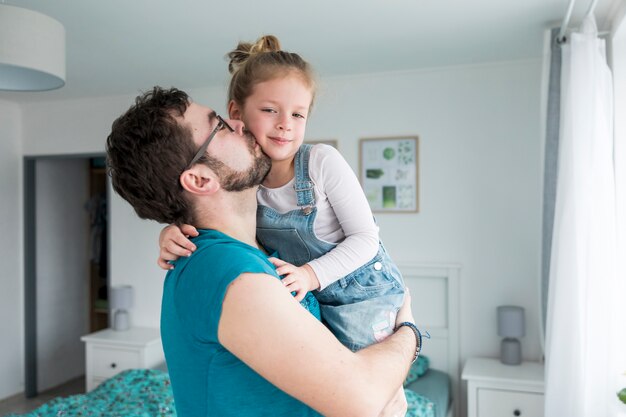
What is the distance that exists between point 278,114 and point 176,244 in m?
0.44

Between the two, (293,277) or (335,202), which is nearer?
(293,277)

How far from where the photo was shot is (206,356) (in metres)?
0.89

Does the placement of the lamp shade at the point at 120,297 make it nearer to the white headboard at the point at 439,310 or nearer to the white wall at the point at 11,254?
the white wall at the point at 11,254

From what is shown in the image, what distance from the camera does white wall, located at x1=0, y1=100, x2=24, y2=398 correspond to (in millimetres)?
4738

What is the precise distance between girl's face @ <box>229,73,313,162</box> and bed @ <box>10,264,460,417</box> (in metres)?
2.01

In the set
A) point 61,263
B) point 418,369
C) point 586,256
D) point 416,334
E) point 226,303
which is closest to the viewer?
point 226,303

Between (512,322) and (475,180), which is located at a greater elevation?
(475,180)

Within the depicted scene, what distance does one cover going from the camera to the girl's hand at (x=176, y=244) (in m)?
0.97

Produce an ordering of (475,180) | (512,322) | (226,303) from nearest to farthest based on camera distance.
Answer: (226,303) < (512,322) < (475,180)

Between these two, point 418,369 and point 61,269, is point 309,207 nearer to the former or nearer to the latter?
point 418,369

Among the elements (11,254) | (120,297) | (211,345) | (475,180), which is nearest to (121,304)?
(120,297)

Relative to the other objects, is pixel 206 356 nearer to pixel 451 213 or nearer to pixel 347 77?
pixel 451 213

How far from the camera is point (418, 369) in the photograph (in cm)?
348

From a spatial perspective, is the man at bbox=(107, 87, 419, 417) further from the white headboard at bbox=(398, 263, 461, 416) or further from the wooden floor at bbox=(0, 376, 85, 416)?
the wooden floor at bbox=(0, 376, 85, 416)
